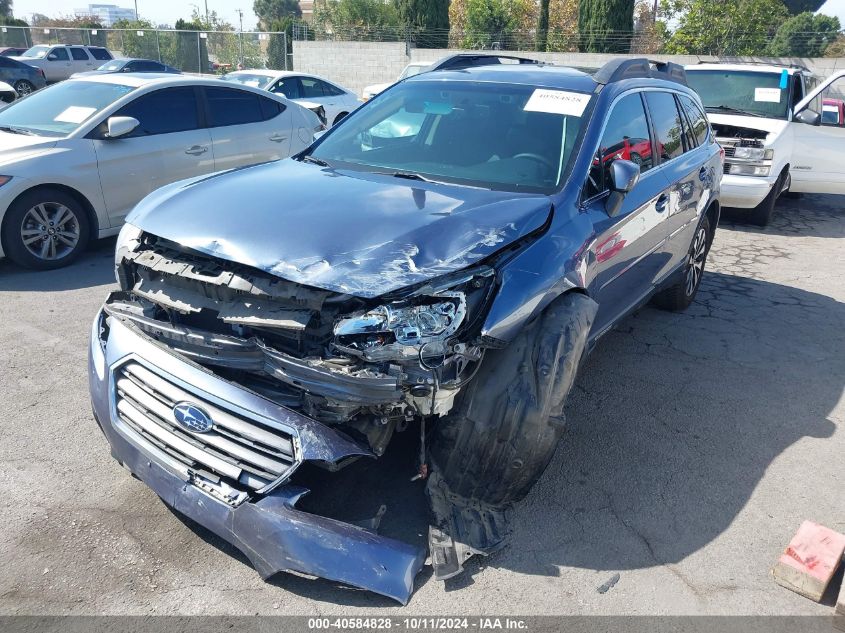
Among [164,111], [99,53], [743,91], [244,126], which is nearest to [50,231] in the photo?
[164,111]

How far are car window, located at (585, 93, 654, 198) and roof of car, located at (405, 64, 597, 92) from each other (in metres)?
0.26

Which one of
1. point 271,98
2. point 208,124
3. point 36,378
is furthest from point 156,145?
point 36,378

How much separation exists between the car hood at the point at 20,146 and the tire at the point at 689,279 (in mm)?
5499

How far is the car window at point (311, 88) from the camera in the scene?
1432cm

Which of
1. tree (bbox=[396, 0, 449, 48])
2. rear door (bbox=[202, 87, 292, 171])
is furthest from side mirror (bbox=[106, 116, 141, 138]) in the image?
tree (bbox=[396, 0, 449, 48])

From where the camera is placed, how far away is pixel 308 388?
8.45 ft

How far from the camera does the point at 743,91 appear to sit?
9539mm

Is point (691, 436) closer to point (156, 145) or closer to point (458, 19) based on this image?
point (156, 145)

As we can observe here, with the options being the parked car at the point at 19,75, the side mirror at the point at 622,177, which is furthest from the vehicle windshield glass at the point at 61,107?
the parked car at the point at 19,75

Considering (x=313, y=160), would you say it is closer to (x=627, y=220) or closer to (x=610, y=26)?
(x=627, y=220)

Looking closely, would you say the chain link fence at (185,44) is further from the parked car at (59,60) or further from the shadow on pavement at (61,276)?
the shadow on pavement at (61,276)

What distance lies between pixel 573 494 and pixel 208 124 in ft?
19.1

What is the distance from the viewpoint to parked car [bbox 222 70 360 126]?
13914 millimetres

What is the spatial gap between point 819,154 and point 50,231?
930 centimetres
